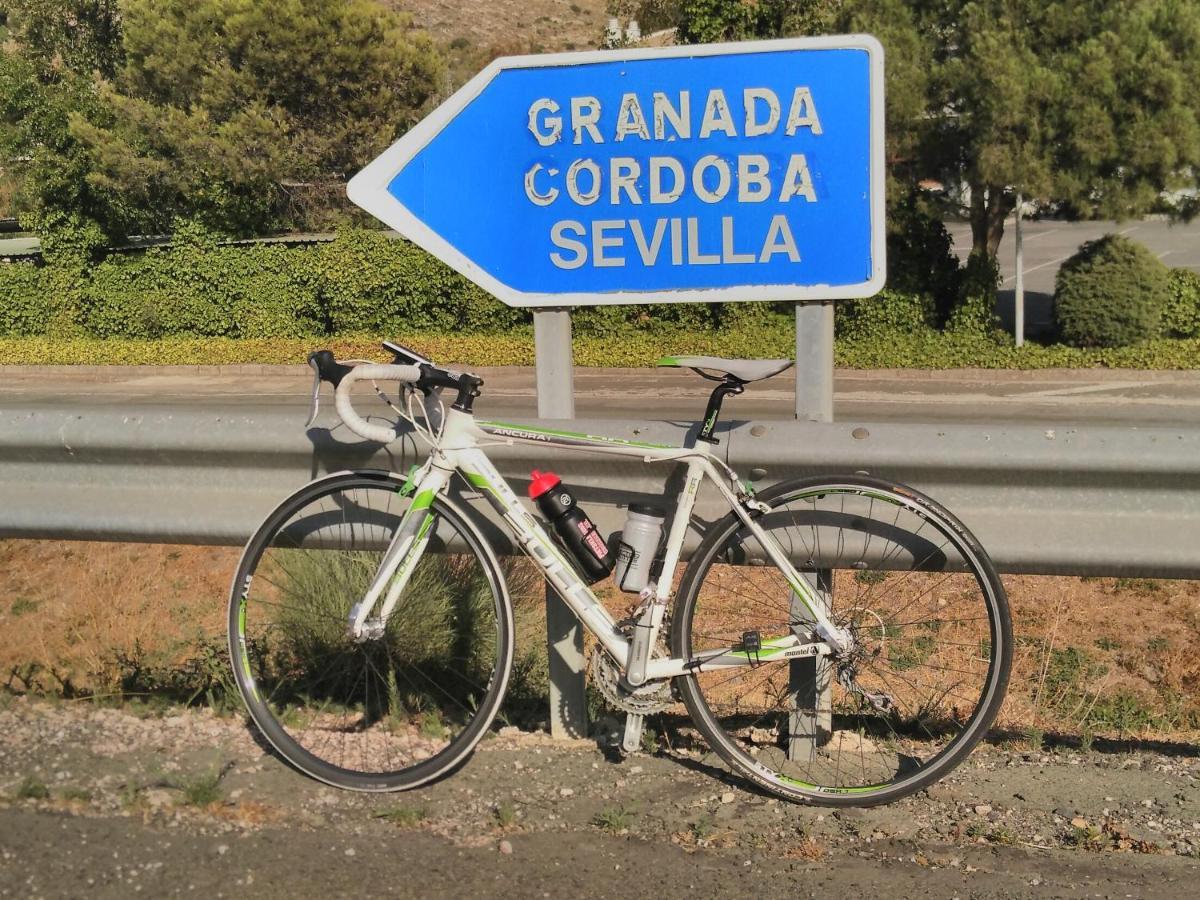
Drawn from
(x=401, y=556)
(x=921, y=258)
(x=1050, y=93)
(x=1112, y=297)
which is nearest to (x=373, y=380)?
(x=401, y=556)

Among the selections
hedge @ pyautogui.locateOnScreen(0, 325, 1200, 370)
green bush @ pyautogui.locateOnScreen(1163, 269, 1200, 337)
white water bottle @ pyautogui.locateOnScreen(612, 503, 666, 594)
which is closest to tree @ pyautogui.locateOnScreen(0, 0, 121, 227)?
hedge @ pyautogui.locateOnScreen(0, 325, 1200, 370)

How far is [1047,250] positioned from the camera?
34.9m

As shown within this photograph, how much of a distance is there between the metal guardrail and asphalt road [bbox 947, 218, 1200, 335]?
60.6ft

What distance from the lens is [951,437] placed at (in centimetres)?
337

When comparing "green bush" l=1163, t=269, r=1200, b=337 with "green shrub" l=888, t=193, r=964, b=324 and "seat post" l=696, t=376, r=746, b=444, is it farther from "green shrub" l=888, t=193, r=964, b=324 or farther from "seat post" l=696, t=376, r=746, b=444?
"seat post" l=696, t=376, r=746, b=444

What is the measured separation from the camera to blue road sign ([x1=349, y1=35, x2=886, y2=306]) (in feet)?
11.6

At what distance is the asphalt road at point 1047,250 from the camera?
2457 cm

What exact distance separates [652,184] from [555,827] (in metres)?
1.74

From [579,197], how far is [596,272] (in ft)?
0.71

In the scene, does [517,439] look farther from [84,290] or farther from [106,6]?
[106,6]

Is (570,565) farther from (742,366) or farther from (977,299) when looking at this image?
(977,299)

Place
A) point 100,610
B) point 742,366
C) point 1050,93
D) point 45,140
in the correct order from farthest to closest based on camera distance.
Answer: point 45,140 < point 1050,93 < point 100,610 < point 742,366

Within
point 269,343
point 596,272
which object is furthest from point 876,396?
point 596,272

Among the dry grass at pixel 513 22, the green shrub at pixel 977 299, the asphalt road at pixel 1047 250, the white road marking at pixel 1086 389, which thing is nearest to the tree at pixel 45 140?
the green shrub at pixel 977 299
